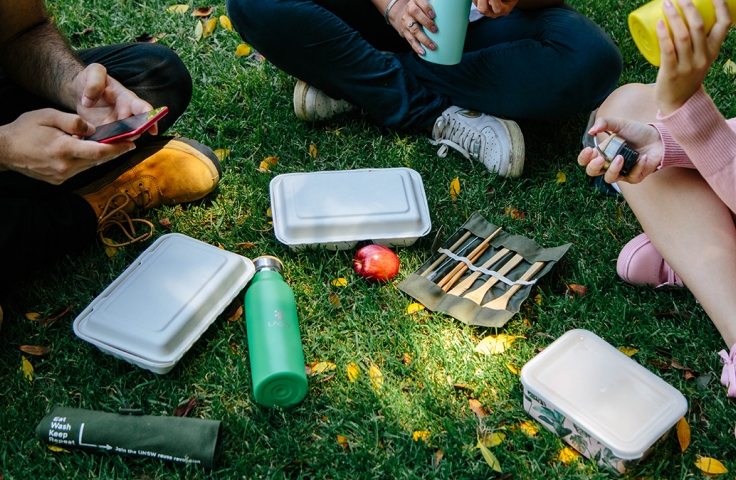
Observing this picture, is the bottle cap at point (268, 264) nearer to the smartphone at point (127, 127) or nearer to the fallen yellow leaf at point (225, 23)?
the smartphone at point (127, 127)

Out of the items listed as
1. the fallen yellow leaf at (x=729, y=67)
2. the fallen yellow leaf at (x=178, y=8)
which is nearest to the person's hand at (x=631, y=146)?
the fallen yellow leaf at (x=729, y=67)

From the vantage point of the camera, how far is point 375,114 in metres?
2.88

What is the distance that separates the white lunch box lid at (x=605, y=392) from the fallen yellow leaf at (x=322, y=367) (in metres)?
0.58

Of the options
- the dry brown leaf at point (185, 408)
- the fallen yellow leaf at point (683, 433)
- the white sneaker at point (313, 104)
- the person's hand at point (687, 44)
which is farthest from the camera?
the white sneaker at point (313, 104)

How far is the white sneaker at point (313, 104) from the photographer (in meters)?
2.85

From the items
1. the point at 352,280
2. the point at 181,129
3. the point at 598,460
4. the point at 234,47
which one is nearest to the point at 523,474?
the point at 598,460

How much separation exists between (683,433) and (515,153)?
122 centimetres

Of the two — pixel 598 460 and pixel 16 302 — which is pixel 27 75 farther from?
pixel 598 460

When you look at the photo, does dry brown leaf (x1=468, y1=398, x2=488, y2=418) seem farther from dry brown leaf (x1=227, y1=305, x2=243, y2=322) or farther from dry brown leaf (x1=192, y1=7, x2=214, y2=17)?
dry brown leaf (x1=192, y1=7, x2=214, y2=17)

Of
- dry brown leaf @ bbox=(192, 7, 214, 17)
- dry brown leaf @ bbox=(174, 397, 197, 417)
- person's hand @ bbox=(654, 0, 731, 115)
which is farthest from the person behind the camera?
dry brown leaf @ bbox=(192, 7, 214, 17)

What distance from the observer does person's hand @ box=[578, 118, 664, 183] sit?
6.50 ft

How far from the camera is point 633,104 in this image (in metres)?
2.32

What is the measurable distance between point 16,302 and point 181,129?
1.02 metres

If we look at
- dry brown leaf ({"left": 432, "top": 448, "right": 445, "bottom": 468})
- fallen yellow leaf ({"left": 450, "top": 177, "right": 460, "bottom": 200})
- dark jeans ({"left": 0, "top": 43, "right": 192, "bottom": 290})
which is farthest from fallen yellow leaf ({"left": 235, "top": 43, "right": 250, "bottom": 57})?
dry brown leaf ({"left": 432, "top": 448, "right": 445, "bottom": 468})
